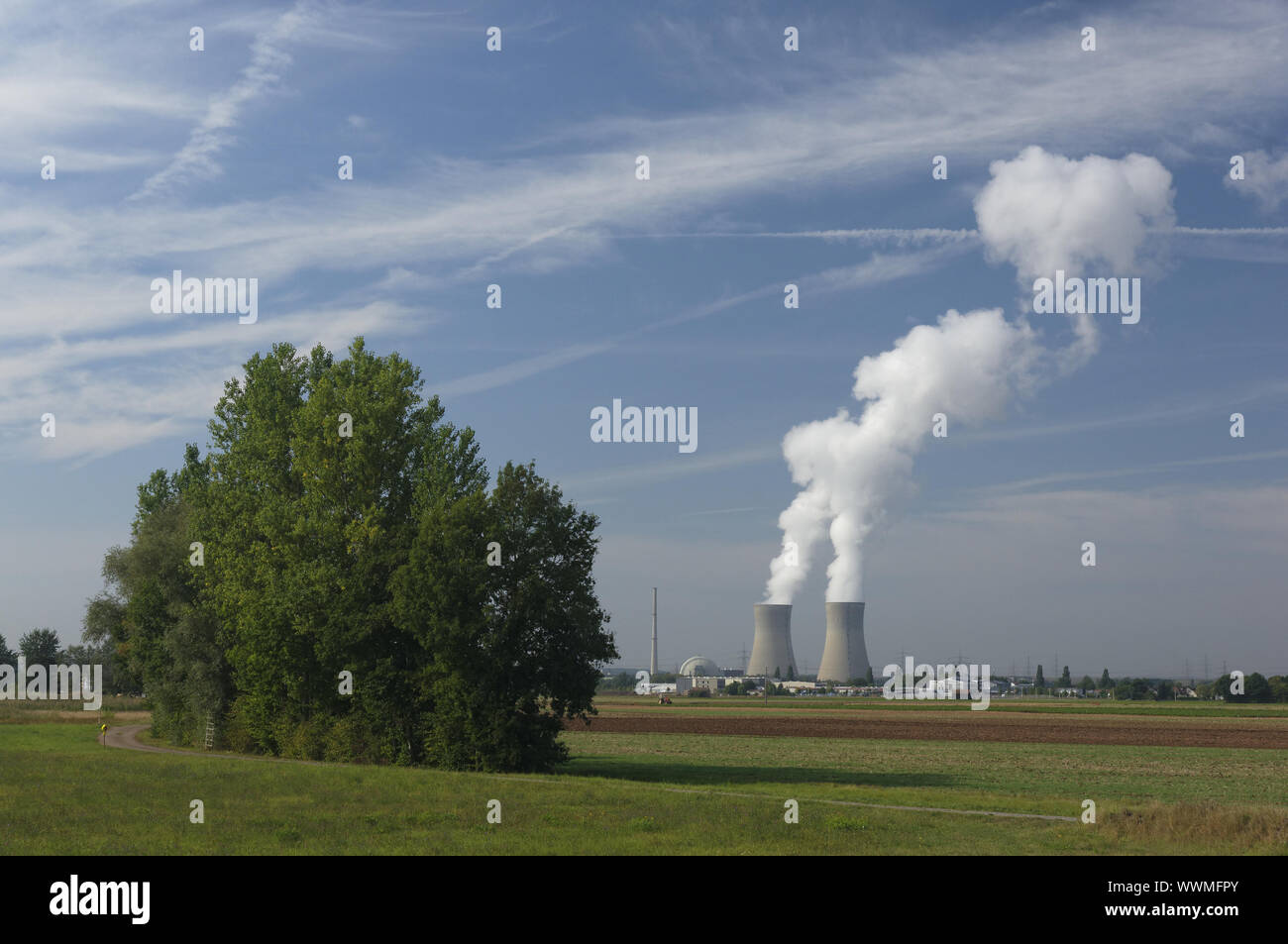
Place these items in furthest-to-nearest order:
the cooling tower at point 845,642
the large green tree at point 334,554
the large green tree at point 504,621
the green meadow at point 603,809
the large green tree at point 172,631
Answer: the cooling tower at point 845,642, the large green tree at point 172,631, the large green tree at point 334,554, the large green tree at point 504,621, the green meadow at point 603,809

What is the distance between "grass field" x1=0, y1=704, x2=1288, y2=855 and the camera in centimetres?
2359

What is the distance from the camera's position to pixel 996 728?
98938mm

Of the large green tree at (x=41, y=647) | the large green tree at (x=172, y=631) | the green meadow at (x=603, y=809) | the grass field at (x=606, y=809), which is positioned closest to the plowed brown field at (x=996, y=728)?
the large green tree at (x=172, y=631)

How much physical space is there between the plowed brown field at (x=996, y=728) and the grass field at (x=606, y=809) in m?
32.4

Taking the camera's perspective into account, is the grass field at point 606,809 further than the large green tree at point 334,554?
No

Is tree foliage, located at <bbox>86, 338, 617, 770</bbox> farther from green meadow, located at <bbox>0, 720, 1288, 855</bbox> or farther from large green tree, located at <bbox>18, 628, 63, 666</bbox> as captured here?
large green tree, located at <bbox>18, 628, 63, 666</bbox>

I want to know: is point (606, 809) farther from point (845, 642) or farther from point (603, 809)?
point (845, 642)

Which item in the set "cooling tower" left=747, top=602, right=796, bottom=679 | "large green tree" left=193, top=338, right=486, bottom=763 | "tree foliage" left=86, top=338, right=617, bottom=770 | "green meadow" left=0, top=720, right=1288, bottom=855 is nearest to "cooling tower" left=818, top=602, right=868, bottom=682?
"cooling tower" left=747, top=602, right=796, bottom=679

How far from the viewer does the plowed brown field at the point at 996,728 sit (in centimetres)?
8381

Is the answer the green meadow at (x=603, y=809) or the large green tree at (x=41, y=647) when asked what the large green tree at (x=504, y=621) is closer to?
the green meadow at (x=603, y=809)

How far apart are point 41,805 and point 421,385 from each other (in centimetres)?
2797
